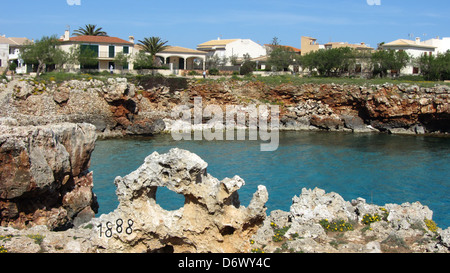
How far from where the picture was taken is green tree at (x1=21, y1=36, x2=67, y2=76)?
57.8 metres

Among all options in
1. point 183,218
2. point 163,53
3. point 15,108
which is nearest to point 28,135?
point 183,218

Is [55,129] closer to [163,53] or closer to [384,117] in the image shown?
[384,117]

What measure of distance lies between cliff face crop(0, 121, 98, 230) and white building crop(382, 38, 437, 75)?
6483 centimetres

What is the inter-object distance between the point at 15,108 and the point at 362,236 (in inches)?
1616

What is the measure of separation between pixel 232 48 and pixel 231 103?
3241 centimetres

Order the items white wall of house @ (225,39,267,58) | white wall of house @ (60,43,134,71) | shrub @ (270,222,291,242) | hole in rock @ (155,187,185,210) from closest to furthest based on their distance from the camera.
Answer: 1. shrub @ (270,222,291,242)
2. hole in rock @ (155,187,185,210)
3. white wall of house @ (60,43,134,71)
4. white wall of house @ (225,39,267,58)

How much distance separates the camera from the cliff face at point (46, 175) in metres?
17.5

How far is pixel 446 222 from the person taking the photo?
22594mm

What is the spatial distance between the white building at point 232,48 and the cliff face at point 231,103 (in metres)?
28.4

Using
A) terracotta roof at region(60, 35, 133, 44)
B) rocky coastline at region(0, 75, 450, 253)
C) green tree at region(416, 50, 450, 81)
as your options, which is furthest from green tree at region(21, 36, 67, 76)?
green tree at region(416, 50, 450, 81)

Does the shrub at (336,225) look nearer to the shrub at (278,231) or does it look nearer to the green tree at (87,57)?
the shrub at (278,231)

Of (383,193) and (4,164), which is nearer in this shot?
(4,164)

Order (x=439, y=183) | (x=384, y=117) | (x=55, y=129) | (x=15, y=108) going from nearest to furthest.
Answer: (x=55, y=129) → (x=439, y=183) → (x=15, y=108) → (x=384, y=117)

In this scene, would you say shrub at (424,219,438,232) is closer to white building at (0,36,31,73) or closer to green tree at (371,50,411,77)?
green tree at (371,50,411,77)
